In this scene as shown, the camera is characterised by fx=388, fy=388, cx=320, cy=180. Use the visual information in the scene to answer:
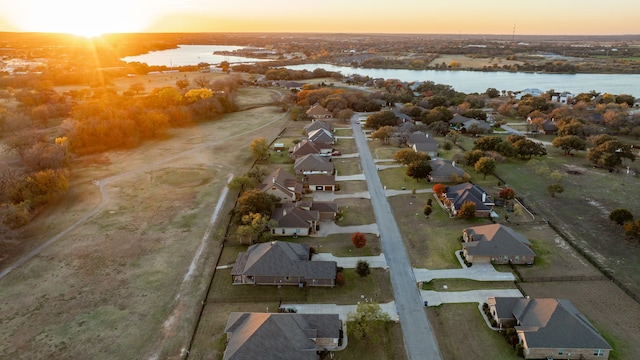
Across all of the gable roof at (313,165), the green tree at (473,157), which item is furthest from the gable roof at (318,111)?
the green tree at (473,157)

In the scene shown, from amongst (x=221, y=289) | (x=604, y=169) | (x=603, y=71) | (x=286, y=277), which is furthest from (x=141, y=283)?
(x=603, y=71)

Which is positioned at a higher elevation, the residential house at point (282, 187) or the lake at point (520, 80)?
the lake at point (520, 80)

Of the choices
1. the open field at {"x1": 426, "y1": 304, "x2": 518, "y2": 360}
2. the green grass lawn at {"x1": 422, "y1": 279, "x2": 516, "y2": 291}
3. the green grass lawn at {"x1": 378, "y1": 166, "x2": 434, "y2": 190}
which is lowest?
the open field at {"x1": 426, "y1": 304, "x2": 518, "y2": 360}

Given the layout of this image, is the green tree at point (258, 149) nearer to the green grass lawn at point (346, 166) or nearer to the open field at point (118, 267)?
the open field at point (118, 267)

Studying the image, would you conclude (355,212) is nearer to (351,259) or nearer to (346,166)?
(351,259)

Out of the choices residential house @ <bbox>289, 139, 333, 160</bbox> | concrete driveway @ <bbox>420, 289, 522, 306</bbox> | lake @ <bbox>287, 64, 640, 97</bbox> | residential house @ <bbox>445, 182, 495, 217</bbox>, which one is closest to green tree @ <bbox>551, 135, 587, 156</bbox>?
residential house @ <bbox>445, 182, 495, 217</bbox>

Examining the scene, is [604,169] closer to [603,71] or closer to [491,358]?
[491,358]

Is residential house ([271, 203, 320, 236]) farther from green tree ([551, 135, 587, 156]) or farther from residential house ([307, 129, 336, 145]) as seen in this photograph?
green tree ([551, 135, 587, 156])
